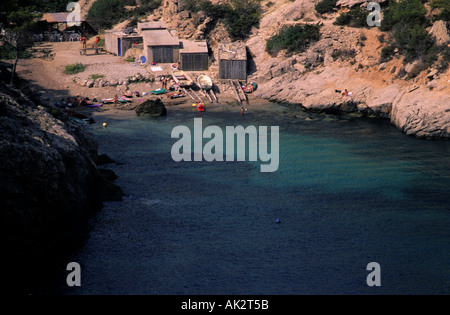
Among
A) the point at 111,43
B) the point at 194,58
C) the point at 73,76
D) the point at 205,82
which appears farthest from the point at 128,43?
the point at 205,82

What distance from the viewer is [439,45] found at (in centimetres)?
6166

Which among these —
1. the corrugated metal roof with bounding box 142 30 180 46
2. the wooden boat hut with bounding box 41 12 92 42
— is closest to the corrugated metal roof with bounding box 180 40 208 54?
the corrugated metal roof with bounding box 142 30 180 46

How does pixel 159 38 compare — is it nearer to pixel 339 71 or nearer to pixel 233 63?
pixel 233 63

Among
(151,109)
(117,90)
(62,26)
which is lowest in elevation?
(151,109)

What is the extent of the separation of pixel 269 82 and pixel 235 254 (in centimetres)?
4357

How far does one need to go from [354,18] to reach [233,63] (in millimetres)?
18210

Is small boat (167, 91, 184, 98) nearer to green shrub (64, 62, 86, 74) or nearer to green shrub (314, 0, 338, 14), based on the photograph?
green shrub (64, 62, 86, 74)

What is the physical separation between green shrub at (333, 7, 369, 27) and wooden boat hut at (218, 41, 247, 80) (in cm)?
1432

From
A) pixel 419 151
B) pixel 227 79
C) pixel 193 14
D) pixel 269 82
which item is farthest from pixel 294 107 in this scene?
pixel 193 14

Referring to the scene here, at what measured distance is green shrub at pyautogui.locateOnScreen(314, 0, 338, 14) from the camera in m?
75.9

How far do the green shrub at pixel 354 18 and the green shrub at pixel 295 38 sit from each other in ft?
11.7

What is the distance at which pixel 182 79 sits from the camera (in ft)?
237

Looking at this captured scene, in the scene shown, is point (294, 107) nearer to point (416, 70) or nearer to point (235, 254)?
point (416, 70)

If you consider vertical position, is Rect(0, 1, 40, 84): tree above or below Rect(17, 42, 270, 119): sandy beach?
above
